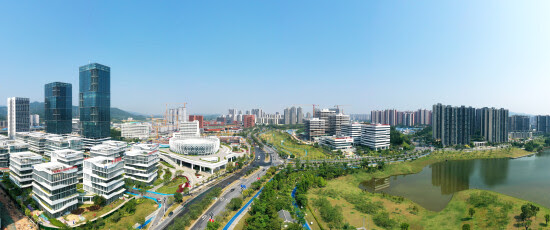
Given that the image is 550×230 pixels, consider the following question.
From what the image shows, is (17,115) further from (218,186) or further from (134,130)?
(218,186)

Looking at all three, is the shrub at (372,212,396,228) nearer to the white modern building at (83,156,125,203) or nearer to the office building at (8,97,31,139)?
the white modern building at (83,156,125,203)

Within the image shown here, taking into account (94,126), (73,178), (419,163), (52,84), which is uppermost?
(52,84)

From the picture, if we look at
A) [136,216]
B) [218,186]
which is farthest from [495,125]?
[136,216]

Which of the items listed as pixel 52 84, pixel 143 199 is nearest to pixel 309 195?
pixel 143 199

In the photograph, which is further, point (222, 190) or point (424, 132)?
point (424, 132)

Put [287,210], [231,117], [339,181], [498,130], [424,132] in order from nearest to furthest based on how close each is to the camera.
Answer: [287,210], [339,181], [498,130], [424,132], [231,117]

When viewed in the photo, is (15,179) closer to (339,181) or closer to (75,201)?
(75,201)
